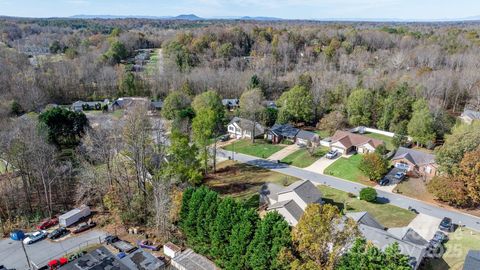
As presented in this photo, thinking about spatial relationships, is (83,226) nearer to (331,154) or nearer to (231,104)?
(331,154)

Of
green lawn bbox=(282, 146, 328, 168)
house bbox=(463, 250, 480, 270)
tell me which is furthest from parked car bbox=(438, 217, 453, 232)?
green lawn bbox=(282, 146, 328, 168)

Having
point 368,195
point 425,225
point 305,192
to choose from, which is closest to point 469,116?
point 368,195

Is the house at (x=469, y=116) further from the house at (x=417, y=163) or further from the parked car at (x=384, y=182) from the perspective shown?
the parked car at (x=384, y=182)

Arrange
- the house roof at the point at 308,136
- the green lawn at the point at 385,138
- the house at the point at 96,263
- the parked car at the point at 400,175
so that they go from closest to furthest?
the house at the point at 96,263 → the parked car at the point at 400,175 → the house roof at the point at 308,136 → the green lawn at the point at 385,138

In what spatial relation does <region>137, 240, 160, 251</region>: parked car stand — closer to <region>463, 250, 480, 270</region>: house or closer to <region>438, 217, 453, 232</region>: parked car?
<region>463, 250, 480, 270</region>: house

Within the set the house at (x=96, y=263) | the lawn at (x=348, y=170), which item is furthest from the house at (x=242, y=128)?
the house at (x=96, y=263)

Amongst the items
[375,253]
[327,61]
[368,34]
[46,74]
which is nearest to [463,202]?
[375,253]
